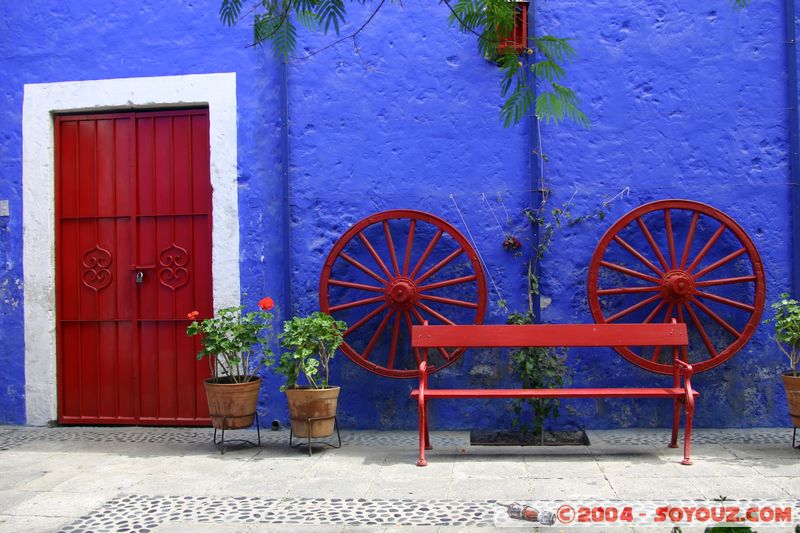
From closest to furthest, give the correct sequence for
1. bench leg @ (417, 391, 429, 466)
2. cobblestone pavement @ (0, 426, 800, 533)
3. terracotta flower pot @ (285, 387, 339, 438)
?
1. cobblestone pavement @ (0, 426, 800, 533)
2. bench leg @ (417, 391, 429, 466)
3. terracotta flower pot @ (285, 387, 339, 438)

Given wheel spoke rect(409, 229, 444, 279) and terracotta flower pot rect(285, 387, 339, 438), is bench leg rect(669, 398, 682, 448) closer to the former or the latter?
wheel spoke rect(409, 229, 444, 279)

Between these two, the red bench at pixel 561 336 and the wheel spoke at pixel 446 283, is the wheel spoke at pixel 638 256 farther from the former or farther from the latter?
the wheel spoke at pixel 446 283

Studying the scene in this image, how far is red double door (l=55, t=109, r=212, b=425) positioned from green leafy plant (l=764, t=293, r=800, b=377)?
13.5 ft

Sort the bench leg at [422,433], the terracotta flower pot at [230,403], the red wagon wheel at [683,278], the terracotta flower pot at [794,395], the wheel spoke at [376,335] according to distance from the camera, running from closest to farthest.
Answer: the bench leg at [422,433] → the terracotta flower pot at [794,395] → the terracotta flower pot at [230,403] → the red wagon wheel at [683,278] → the wheel spoke at [376,335]

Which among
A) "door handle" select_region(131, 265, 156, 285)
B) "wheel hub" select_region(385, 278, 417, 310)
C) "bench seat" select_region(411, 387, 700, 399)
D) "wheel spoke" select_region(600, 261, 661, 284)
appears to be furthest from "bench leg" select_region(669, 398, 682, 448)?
"door handle" select_region(131, 265, 156, 285)

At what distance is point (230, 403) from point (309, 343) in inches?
26.5

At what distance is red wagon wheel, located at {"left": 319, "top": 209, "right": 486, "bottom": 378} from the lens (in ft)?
18.2

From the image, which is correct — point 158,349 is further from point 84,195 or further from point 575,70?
point 575,70

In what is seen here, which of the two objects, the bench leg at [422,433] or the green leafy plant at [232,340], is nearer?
the bench leg at [422,433]

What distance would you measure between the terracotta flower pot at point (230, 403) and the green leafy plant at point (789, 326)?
3.54m

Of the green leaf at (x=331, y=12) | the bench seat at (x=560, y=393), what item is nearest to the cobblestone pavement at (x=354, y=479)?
the bench seat at (x=560, y=393)

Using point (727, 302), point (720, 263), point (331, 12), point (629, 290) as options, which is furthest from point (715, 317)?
point (331, 12)

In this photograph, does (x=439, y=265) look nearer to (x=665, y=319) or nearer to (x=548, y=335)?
(x=548, y=335)

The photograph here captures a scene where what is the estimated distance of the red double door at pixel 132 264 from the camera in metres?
5.97
